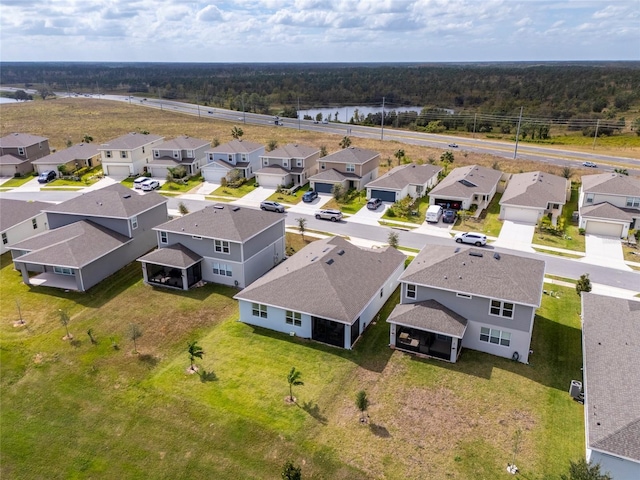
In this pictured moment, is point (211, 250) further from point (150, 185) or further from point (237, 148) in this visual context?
point (237, 148)

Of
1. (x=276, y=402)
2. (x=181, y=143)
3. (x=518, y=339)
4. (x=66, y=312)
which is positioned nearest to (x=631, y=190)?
(x=518, y=339)

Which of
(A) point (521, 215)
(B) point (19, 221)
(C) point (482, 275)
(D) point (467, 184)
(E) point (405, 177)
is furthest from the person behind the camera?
(E) point (405, 177)

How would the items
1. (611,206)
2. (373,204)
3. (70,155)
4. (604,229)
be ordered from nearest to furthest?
1. (604,229)
2. (611,206)
3. (373,204)
4. (70,155)

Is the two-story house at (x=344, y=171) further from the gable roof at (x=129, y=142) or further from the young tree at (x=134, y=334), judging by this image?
the young tree at (x=134, y=334)

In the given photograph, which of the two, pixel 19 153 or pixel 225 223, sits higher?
pixel 19 153

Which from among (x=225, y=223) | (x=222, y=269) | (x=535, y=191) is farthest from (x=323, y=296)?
(x=535, y=191)

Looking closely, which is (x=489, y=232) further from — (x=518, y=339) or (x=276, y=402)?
(x=276, y=402)

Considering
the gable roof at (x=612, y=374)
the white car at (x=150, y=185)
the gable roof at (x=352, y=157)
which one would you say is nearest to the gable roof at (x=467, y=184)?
the gable roof at (x=352, y=157)
